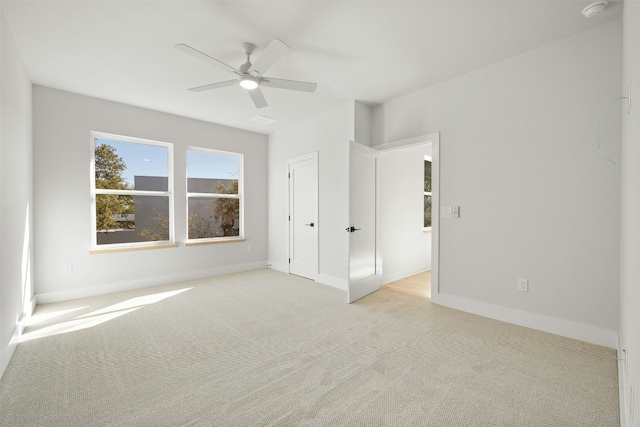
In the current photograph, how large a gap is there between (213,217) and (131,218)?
128 centimetres

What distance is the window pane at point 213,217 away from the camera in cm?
505

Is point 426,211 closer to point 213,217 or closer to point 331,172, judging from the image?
point 331,172

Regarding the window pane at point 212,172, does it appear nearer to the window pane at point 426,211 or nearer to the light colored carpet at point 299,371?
the light colored carpet at point 299,371

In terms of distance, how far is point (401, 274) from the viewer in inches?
192

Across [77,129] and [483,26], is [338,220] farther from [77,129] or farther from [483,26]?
[77,129]

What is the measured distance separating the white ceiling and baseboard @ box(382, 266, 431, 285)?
276 centimetres

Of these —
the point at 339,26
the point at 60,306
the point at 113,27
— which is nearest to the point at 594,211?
the point at 339,26

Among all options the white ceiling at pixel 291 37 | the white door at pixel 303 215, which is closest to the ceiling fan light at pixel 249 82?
the white ceiling at pixel 291 37

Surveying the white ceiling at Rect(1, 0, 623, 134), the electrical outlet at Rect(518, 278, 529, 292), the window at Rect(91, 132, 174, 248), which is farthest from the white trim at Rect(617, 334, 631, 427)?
the window at Rect(91, 132, 174, 248)

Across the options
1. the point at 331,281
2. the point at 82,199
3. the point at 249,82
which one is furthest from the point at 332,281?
the point at 82,199

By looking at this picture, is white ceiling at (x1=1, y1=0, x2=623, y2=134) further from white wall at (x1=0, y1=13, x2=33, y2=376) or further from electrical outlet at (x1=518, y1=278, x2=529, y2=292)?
electrical outlet at (x1=518, y1=278, x2=529, y2=292)

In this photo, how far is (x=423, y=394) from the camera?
1.85m

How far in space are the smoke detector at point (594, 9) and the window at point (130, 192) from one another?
16.9ft

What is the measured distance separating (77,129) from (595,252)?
5984 mm
